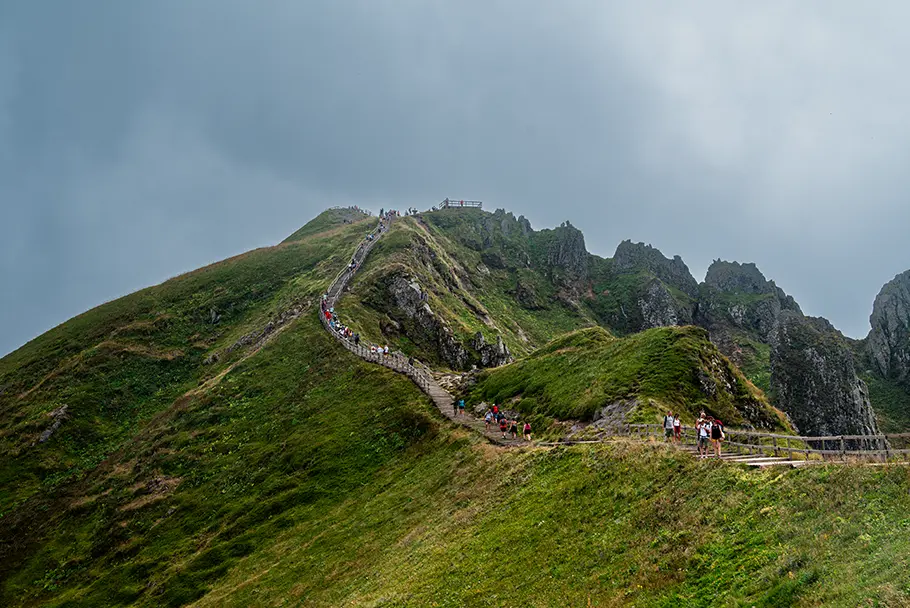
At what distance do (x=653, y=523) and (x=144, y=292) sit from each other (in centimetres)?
10892

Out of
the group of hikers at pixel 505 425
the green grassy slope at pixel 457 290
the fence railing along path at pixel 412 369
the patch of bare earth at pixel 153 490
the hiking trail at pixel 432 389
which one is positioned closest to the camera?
the hiking trail at pixel 432 389

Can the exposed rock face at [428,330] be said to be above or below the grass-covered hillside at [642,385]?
above

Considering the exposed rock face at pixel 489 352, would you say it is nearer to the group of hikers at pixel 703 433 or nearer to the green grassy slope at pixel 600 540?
the green grassy slope at pixel 600 540

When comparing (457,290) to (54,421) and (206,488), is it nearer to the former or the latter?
(206,488)

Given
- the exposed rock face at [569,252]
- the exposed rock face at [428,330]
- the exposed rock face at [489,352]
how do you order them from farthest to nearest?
the exposed rock face at [569,252] → the exposed rock face at [489,352] → the exposed rock face at [428,330]

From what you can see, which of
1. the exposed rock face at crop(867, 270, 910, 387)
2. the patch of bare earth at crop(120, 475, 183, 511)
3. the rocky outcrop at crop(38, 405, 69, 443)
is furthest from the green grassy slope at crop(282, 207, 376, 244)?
the exposed rock face at crop(867, 270, 910, 387)

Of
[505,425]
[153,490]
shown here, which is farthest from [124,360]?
[505,425]

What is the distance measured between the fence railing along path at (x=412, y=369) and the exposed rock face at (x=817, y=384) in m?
65.0

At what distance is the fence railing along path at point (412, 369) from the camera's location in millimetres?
43634

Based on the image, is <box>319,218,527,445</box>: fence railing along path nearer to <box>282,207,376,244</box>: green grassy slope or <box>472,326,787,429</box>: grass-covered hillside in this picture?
<box>472,326,787,429</box>: grass-covered hillside

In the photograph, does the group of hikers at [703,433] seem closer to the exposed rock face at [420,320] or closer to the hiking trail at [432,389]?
the hiking trail at [432,389]

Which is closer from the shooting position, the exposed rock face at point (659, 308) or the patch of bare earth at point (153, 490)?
the patch of bare earth at point (153, 490)

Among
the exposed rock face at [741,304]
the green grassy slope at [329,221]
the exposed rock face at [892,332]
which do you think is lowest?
the exposed rock face at [892,332]

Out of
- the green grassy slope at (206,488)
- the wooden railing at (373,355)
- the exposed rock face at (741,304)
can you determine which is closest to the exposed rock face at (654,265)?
the exposed rock face at (741,304)
